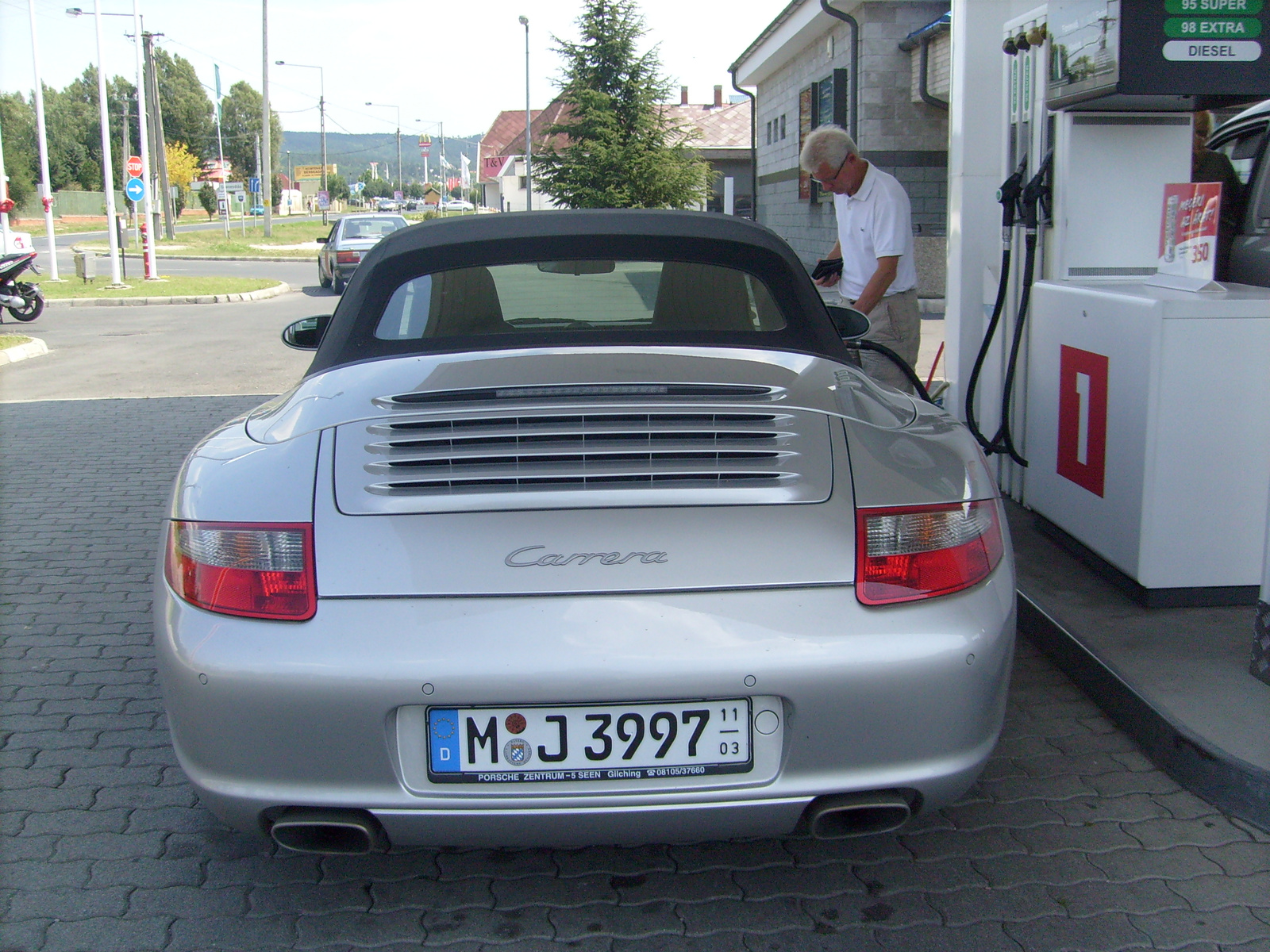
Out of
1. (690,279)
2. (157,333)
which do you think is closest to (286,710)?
(690,279)

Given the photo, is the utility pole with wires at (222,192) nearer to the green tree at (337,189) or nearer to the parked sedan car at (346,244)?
the green tree at (337,189)

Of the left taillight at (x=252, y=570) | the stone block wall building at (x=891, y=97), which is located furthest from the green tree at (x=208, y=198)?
the left taillight at (x=252, y=570)

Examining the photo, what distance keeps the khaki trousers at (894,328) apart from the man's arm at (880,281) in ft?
0.57

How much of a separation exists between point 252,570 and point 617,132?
113ft

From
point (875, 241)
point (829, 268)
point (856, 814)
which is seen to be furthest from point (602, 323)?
point (829, 268)

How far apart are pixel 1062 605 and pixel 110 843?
3.13 meters

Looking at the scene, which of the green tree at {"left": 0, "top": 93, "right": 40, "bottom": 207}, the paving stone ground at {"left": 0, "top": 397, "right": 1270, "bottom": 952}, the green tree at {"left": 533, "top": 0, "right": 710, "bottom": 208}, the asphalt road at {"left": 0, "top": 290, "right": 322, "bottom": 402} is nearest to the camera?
the paving stone ground at {"left": 0, "top": 397, "right": 1270, "bottom": 952}

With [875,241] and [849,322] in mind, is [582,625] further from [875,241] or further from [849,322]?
[875,241]

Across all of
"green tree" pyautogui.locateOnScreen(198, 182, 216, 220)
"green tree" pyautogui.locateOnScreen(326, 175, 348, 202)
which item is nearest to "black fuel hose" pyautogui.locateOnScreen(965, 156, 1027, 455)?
"green tree" pyautogui.locateOnScreen(198, 182, 216, 220)

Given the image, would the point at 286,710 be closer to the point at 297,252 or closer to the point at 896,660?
the point at 896,660

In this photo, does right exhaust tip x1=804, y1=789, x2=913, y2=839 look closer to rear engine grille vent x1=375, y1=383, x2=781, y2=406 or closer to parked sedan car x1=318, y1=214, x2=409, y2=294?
rear engine grille vent x1=375, y1=383, x2=781, y2=406

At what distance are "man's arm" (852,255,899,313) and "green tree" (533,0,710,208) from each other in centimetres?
2884

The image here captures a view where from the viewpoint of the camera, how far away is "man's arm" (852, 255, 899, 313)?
18.8 feet

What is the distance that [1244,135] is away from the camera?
226 inches
